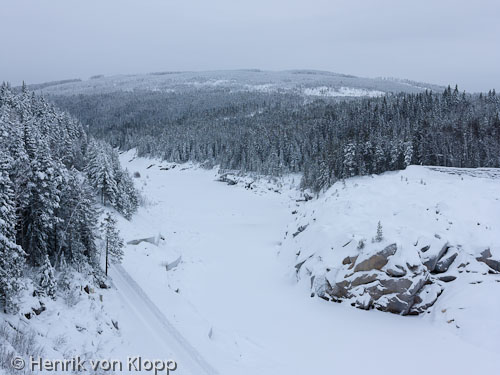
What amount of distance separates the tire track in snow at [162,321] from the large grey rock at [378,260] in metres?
10.5

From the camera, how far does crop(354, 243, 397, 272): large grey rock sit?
18.6 meters

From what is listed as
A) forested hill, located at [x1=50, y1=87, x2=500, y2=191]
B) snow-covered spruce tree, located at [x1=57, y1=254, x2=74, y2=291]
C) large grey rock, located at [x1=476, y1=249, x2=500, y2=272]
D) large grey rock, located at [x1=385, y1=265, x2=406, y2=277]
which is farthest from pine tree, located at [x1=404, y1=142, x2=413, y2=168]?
snow-covered spruce tree, located at [x1=57, y1=254, x2=74, y2=291]

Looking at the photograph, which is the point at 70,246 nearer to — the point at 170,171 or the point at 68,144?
the point at 68,144

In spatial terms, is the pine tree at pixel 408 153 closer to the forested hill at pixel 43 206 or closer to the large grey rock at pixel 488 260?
the large grey rock at pixel 488 260

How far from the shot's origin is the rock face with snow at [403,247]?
703 inches

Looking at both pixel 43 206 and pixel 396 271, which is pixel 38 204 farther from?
pixel 396 271

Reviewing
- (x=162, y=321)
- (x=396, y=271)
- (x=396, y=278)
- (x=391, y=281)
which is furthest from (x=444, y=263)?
(x=162, y=321)

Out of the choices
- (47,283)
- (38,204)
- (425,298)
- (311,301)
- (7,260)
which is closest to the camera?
(7,260)

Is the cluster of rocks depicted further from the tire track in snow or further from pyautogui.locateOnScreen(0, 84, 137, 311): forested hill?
pyautogui.locateOnScreen(0, 84, 137, 311): forested hill

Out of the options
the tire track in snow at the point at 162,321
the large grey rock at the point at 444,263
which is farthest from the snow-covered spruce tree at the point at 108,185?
the large grey rock at the point at 444,263

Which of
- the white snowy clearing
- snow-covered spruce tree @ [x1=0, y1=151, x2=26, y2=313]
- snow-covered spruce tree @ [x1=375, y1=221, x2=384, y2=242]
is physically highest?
snow-covered spruce tree @ [x1=0, y1=151, x2=26, y2=313]

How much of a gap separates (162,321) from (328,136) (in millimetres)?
74445

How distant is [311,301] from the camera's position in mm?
19891

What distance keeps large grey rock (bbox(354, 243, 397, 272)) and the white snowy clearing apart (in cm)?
75
